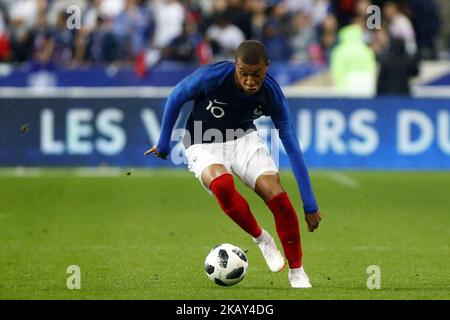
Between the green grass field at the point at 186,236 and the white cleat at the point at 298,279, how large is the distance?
0.11 metres

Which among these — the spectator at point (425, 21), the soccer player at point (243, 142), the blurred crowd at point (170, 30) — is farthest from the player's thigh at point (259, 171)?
the spectator at point (425, 21)

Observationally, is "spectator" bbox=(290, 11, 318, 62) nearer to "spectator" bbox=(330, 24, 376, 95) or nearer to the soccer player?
"spectator" bbox=(330, 24, 376, 95)

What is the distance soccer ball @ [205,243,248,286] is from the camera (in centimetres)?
905

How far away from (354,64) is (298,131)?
98.6 inches

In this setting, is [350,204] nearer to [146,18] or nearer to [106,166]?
[106,166]

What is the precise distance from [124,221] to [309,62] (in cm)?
956

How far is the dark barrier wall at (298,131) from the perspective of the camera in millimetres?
18641

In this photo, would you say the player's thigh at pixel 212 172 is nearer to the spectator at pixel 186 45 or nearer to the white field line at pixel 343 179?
the white field line at pixel 343 179

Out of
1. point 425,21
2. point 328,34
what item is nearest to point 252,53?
point 328,34

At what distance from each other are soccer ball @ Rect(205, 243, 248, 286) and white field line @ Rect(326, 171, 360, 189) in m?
8.28

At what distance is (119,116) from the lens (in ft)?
61.8

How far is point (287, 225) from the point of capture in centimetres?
897

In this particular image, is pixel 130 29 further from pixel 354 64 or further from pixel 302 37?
pixel 354 64

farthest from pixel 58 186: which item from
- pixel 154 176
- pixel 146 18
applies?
pixel 146 18
